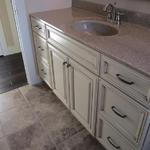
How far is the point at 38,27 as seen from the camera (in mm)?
1701

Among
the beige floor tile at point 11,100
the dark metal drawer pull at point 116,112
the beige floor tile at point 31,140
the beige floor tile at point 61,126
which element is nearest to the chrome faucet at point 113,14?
the dark metal drawer pull at point 116,112

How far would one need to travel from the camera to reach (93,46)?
1027 millimetres

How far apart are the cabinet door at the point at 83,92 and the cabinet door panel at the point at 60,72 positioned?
0.12m

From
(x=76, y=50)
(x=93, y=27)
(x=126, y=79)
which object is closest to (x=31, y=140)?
(x=76, y=50)

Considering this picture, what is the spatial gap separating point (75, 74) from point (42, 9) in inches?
37.2

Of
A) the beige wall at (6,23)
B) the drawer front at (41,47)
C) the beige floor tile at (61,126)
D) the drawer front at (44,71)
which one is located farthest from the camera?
the beige wall at (6,23)

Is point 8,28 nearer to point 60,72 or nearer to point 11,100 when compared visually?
point 11,100

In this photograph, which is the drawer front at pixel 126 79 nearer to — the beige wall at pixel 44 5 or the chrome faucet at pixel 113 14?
the chrome faucet at pixel 113 14

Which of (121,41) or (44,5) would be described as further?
(44,5)

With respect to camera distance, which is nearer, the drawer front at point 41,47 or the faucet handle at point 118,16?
the faucet handle at point 118,16

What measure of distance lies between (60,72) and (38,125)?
1.93 feet

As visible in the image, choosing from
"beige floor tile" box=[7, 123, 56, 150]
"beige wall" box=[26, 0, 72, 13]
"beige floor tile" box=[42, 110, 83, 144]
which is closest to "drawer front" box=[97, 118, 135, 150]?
"beige floor tile" box=[42, 110, 83, 144]

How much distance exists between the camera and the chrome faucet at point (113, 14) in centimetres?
143

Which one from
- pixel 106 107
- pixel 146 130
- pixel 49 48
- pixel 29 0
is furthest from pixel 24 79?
pixel 146 130
